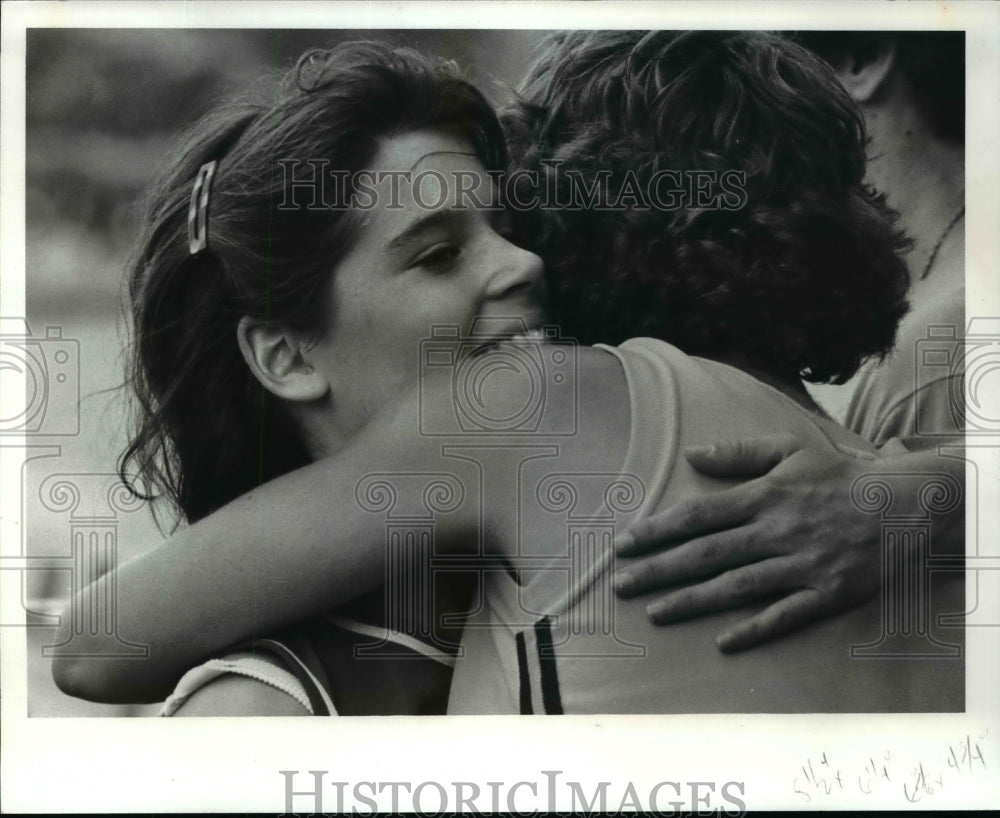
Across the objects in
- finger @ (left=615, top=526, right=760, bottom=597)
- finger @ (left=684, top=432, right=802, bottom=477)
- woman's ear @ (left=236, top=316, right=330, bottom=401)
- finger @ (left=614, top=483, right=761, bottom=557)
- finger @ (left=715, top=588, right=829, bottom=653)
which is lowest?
finger @ (left=715, top=588, right=829, bottom=653)

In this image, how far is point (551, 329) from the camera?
8.57 ft

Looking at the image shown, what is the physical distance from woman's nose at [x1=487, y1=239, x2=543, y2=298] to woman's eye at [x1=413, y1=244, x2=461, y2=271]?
0.11m

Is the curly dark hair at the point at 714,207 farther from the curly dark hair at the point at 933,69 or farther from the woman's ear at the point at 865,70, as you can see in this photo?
the curly dark hair at the point at 933,69

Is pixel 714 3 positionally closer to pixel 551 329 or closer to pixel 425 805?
pixel 551 329

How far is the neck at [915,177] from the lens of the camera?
2.69 meters

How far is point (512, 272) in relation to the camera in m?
2.61

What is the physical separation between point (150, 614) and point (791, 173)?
6.44ft

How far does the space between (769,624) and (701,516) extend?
0.32 meters

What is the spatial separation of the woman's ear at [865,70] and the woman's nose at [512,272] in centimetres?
93

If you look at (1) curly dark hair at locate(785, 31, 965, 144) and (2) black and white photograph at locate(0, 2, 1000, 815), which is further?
(1) curly dark hair at locate(785, 31, 965, 144)

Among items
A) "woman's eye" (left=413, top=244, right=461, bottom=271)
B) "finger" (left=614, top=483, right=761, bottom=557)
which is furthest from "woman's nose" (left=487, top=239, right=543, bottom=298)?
"finger" (left=614, top=483, right=761, bottom=557)

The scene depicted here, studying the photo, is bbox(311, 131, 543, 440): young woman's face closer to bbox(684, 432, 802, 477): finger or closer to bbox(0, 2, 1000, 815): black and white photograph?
bbox(0, 2, 1000, 815): black and white photograph

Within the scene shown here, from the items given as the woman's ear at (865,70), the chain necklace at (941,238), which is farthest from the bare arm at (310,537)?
the woman's ear at (865,70)

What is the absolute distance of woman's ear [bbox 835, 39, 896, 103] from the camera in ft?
8.82
